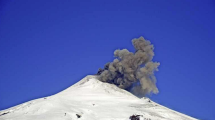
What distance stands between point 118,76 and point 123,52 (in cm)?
863

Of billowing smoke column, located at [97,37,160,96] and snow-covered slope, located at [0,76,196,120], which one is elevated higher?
billowing smoke column, located at [97,37,160,96]

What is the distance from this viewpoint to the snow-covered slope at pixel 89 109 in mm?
70750

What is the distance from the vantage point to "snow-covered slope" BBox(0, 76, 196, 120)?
70750 millimetres

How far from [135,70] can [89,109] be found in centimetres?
3888

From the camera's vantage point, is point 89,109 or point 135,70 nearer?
point 89,109

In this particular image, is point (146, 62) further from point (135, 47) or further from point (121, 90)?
point (121, 90)

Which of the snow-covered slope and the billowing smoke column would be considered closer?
the snow-covered slope

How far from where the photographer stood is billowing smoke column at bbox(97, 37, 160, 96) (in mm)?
109188

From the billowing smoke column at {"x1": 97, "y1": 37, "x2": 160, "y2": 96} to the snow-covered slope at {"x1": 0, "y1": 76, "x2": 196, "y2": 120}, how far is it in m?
14.5

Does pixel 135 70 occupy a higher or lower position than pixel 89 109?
higher

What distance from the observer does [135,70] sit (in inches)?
4414

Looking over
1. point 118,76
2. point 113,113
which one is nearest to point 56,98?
point 113,113

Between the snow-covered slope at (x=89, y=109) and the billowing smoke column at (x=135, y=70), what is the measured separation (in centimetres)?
1455

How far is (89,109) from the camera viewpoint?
3012 inches
